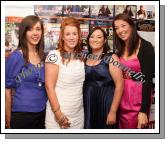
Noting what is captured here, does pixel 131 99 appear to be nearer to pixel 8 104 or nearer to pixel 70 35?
pixel 70 35

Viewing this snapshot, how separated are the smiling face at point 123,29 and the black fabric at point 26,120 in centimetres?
68

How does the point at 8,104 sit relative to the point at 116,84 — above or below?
below

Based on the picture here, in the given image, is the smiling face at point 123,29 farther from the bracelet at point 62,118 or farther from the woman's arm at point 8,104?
the woman's arm at point 8,104

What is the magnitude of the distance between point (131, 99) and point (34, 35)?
0.72m

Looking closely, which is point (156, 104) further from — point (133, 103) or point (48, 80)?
point (48, 80)

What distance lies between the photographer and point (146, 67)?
2039 millimetres

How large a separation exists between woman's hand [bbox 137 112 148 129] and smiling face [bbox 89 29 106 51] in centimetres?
49

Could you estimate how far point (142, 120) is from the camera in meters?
2.05

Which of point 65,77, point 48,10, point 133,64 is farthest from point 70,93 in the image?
point 48,10

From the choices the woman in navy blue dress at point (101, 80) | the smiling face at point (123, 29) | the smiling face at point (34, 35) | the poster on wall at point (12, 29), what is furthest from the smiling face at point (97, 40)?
the poster on wall at point (12, 29)

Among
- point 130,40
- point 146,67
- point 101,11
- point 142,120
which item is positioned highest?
point 101,11

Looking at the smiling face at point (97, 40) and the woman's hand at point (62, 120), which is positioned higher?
the smiling face at point (97, 40)

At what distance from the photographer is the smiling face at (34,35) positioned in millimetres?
2021

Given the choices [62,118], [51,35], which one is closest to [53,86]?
[62,118]
